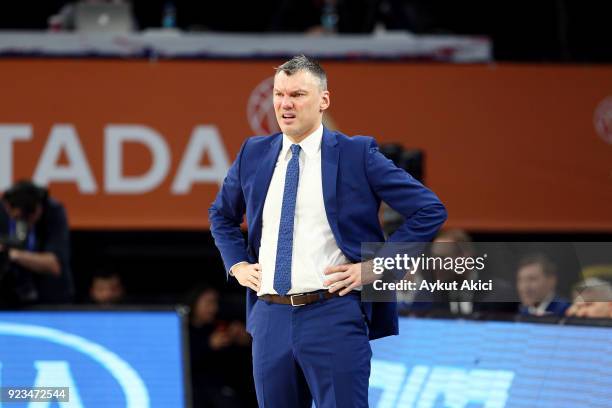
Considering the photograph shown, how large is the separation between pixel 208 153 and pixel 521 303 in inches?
133

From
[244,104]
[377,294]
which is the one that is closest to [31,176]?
[244,104]

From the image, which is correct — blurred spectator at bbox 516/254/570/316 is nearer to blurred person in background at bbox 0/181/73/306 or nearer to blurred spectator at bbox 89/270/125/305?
blurred person in background at bbox 0/181/73/306

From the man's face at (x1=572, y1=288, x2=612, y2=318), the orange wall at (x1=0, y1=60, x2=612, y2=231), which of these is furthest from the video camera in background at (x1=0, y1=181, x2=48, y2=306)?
the man's face at (x1=572, y1=288, x2=612, y2=318)

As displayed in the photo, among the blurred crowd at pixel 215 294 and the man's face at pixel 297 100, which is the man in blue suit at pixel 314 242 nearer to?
the man's face at pixel 297 100

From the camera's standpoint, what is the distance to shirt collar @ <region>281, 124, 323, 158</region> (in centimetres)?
436

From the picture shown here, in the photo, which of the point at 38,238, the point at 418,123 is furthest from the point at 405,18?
the point at 38,238

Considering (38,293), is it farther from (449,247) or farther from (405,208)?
(405,208)

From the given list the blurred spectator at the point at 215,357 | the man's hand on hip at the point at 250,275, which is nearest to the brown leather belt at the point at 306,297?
the man's hand on hip at the point at 250,275

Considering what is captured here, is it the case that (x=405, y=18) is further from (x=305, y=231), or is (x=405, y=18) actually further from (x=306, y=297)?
(x=306, y=297)

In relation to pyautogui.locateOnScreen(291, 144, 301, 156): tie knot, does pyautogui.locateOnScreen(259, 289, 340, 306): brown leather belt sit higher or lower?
lower

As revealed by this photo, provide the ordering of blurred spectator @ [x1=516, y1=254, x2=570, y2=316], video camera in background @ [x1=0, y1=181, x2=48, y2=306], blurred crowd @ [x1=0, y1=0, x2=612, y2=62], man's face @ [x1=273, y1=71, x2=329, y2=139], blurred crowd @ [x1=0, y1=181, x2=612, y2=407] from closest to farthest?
man's face @ [x1=273, y1=71, x2=329, y2=139]
blurred crowd @ [x1=0, y1=181, x2=612, y2=407]
blurred spectator @ [x1=516, y1=254, x2=570, y2=316]
video camera in background @ [x1=0, y1=181, x2=48, y2=306]
blurred crowd @ [x1=0, y1=0, x2=612, y2=62]

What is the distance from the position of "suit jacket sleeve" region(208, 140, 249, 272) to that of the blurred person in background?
9.55 feet

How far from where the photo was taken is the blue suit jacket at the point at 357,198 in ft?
14.0

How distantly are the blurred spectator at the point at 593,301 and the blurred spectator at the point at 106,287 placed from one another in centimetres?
470
